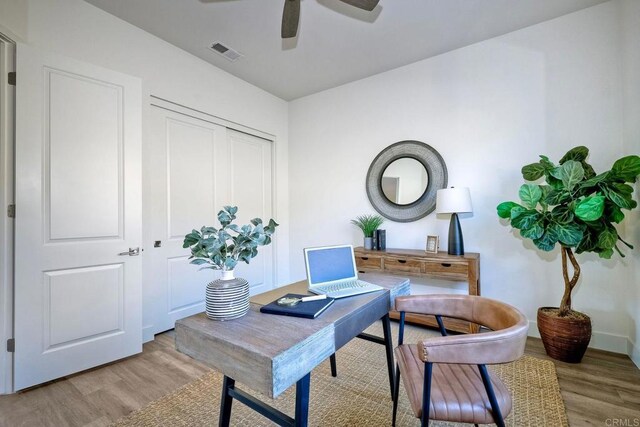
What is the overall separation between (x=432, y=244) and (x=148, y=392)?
267 centimetres

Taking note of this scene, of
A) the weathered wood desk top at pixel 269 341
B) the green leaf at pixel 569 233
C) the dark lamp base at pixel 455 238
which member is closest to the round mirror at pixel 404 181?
the dark lamp base at pixel 455 238

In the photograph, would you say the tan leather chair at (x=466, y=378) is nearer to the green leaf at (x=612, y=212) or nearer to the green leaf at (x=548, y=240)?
the green leaf at (x=548, y=240)

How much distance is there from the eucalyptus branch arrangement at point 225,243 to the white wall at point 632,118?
275cm

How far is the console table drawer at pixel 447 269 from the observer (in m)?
2.51

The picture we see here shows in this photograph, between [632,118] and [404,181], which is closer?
[632,118]

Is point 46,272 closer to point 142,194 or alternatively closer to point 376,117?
point 142,194

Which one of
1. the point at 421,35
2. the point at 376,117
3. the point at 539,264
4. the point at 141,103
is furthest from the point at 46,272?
the point at 539,264

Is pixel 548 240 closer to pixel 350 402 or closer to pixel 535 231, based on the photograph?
pixel 535 231

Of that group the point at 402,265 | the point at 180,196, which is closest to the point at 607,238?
the point at 402,265

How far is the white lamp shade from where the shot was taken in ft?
8.62

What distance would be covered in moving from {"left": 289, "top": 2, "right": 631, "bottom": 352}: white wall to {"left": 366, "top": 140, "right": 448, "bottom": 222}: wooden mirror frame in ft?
0.28

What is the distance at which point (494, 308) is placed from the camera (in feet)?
4.57

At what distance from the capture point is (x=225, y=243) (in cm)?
117

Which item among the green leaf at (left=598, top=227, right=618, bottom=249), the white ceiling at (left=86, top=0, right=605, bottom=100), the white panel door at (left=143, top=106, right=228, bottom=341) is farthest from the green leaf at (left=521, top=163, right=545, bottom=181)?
the white panel door at (left=143, top=106, right=228, bottom=341)
